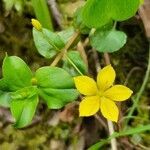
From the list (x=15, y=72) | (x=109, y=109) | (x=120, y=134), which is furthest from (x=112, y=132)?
(x=15, y=72)

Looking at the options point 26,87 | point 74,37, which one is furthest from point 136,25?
point 26,87

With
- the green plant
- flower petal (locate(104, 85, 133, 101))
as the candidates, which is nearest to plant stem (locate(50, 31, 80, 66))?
the green plant

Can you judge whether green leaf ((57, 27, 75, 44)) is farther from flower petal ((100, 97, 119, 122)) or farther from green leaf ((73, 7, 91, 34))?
flower petal ((100, 97, 119, 122))

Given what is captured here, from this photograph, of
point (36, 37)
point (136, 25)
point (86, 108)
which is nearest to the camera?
point (86, 108)

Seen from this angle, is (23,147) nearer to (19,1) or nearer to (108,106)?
(108,106)

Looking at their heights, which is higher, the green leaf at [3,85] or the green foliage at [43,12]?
the green foliage at [43,12]

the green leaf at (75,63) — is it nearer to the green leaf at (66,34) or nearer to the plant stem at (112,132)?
the green leaf at (66,34)

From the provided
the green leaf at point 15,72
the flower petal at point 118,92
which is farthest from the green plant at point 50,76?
the flower petal at point 118,92
